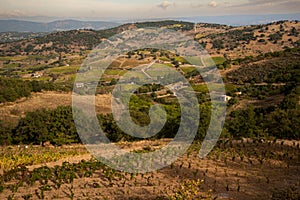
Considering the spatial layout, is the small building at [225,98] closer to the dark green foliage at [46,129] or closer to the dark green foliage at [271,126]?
the dark green foliage at [271,126]

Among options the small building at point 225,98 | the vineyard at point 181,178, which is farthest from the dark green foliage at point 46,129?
the small building at point 225,98

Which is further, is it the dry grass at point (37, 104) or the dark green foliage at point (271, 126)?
the dry grass at point (37, 104)

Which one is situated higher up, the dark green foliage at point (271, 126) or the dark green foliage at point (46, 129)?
the dark green foliage at point (271, 126)

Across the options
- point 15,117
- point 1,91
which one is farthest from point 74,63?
point 15,117

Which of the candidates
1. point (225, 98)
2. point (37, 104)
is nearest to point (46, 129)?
A: point (37, 104)

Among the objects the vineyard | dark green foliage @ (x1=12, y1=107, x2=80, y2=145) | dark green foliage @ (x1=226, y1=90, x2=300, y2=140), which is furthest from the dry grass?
the vineyard

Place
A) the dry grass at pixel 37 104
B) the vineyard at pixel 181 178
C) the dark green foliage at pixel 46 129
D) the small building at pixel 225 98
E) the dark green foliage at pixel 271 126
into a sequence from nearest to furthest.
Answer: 1. the vineyard at pixel 181 178
2. the dark green foliage at pixel 271 126
3. the dark green foliage at pixel 46 129
4. the dry grass at pixel 37 104
5. the small building at pixel 225 98

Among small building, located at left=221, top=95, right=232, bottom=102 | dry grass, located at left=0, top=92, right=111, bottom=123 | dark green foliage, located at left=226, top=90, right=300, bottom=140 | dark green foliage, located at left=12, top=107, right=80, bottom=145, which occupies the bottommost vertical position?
dry grass, located at left=0, top=92, right=111, bottom=123

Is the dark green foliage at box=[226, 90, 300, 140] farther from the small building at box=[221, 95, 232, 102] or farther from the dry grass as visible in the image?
the dry grass


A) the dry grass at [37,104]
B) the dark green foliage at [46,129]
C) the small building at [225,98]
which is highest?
the dark green foliage at [46,129]
